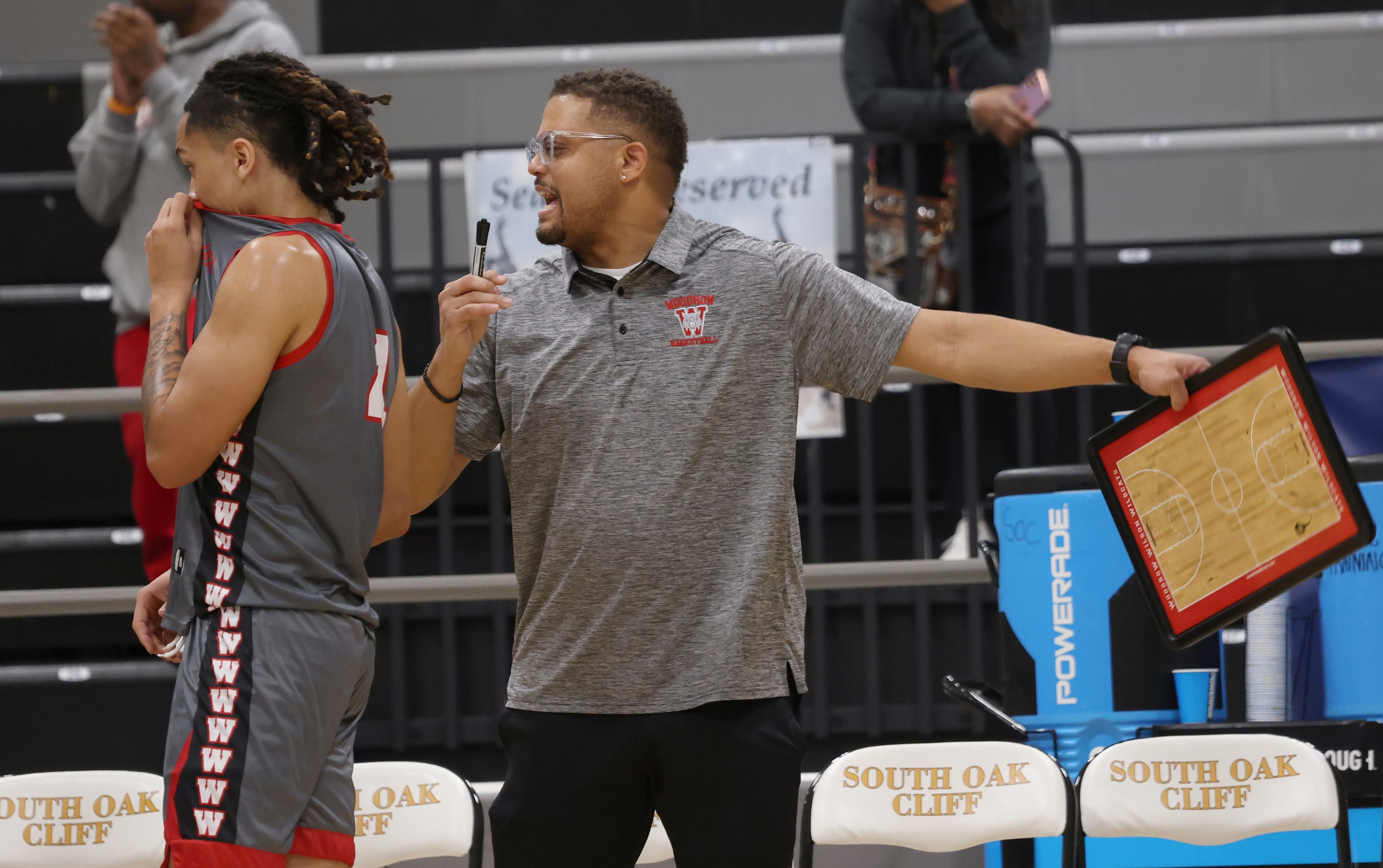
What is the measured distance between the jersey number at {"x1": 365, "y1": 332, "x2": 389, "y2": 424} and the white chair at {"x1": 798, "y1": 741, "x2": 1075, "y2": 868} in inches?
57.2

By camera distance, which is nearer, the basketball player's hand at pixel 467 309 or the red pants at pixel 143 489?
the basketball player's hand at pixel 467 309

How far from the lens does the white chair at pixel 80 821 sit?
2895 mm

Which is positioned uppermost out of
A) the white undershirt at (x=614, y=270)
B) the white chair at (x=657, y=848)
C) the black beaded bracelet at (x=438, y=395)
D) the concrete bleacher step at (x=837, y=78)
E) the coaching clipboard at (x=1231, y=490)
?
the concrete bleacher step at (x=837, y=78)

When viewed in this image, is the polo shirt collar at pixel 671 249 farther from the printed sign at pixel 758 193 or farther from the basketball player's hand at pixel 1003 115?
the basketball player's hand at pixel 1003 115

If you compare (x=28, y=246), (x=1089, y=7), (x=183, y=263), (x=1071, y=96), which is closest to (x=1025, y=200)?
(x=1071, y=96)

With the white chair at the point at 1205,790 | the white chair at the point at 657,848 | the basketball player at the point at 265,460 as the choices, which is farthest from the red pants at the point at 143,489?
the white chair at the point at 1205,790

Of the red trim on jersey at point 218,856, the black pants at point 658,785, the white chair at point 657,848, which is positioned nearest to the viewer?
the red trim on jersey at point 218,856

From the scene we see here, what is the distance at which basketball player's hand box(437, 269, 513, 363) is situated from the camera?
6.79 ft

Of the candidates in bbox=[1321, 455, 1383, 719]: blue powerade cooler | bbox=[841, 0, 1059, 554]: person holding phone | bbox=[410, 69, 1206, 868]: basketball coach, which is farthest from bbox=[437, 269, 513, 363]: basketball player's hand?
bbox=[841, 0, 1059, 554]: person holding phone

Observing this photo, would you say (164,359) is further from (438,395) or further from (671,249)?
(671,249)

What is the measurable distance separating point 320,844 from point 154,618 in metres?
0.44

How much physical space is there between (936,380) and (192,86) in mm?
2152

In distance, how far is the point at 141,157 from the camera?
3939mm

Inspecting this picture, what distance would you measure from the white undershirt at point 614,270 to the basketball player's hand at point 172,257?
2.02 ft
